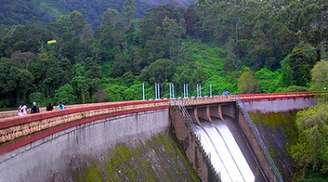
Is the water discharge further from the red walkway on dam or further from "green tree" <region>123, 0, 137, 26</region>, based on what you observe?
"green tree" <region>123, 0, 137, 26</region>

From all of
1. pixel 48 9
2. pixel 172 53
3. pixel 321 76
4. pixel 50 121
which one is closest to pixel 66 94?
pixel 321 76

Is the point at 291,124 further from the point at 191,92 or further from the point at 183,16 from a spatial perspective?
the point at 183,16

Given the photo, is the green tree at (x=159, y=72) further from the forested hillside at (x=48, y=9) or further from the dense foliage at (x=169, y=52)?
the forested hillside at (x=48, y=9)

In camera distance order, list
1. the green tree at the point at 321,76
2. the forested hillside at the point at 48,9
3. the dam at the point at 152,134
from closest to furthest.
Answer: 1. the dam at the point at 152,134
2. the green tree at the point at 321,76
3. the forested hillside at the point at 48,9

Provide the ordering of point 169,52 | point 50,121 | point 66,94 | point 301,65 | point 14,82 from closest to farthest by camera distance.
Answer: point 50,121
point 14,82
point 66,94
point 301,65
point 169,52

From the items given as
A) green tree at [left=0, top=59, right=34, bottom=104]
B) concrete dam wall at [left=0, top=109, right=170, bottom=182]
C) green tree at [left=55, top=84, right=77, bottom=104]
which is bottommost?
concrete dam wall at [left=0, top=109, right=170, bottom=182]

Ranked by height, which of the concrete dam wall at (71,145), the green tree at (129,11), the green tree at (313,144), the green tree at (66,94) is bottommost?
the green tree at (313,144)

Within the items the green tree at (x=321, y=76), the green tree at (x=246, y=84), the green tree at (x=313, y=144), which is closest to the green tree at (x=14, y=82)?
the green tree at (x=313, y=144)

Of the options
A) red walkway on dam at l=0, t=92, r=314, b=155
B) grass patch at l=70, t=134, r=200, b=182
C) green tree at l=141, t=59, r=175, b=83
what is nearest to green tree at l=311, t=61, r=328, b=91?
green tree at l=141, t=59, r=175, b=83

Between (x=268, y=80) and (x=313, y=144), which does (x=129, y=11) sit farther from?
(x=313, y=144)
